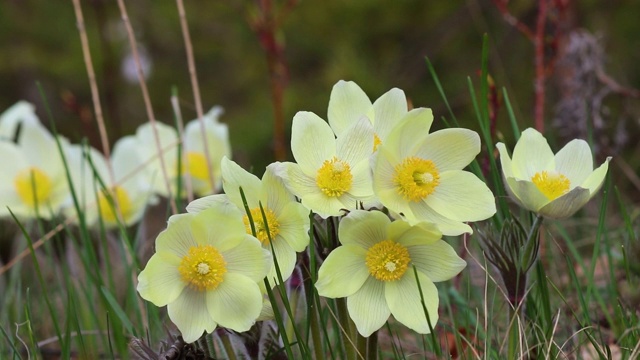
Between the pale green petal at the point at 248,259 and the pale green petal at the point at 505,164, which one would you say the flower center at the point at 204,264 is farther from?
the pale green petal at the point at 505,164

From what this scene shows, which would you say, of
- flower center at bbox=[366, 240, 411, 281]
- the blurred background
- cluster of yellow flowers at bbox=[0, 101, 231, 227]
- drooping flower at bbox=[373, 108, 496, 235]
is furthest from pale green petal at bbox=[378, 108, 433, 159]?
the blurred background

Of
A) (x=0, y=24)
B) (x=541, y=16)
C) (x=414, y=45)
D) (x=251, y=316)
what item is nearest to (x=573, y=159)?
(x=251, y=316)

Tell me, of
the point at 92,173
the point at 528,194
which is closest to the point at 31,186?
the point at 92,173

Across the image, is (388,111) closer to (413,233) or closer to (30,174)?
(413,233)

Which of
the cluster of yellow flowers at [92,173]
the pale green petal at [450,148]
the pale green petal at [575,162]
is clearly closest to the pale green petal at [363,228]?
the pale green petal at [450,148]

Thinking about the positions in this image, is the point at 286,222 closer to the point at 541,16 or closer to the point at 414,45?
the point at 541,16

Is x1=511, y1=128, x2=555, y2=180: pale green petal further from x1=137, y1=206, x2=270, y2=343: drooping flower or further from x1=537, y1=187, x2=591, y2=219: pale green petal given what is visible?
x1=137, y1=206, x2=270, y2=343: drooping flower

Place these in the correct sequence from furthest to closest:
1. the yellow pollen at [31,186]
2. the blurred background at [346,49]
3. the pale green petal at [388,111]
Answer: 1. the blurred background at [346,49]
2. the yellow pollen at [31,186]
3. the pale green petal at [388,111]
